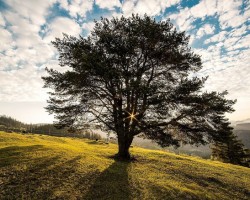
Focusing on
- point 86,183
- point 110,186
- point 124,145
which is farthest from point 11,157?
point 124,145

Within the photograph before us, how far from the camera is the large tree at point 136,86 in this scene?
20656 mm

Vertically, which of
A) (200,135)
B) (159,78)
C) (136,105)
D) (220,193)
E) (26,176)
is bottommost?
(220,193)

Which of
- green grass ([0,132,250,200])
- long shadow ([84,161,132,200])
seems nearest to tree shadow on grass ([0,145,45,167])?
green grass ([0,132,250,200])

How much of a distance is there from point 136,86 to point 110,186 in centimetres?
789

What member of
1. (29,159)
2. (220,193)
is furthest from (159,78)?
(29,159)

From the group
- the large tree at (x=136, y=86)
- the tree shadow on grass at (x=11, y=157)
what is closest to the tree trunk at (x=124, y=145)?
the large tree at (x=136, y=86)

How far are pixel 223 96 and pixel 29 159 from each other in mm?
17962

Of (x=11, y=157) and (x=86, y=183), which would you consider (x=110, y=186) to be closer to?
(x=86, y=183)

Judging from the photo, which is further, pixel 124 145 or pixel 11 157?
pixel 124 145

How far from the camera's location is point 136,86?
18.9 meters

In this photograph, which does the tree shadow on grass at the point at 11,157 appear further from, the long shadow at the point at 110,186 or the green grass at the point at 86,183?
the long shadow at the point at 110,186

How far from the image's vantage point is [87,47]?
2316 centimetres

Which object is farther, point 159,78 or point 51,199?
point 159,78

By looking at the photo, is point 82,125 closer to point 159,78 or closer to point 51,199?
point 159,78
